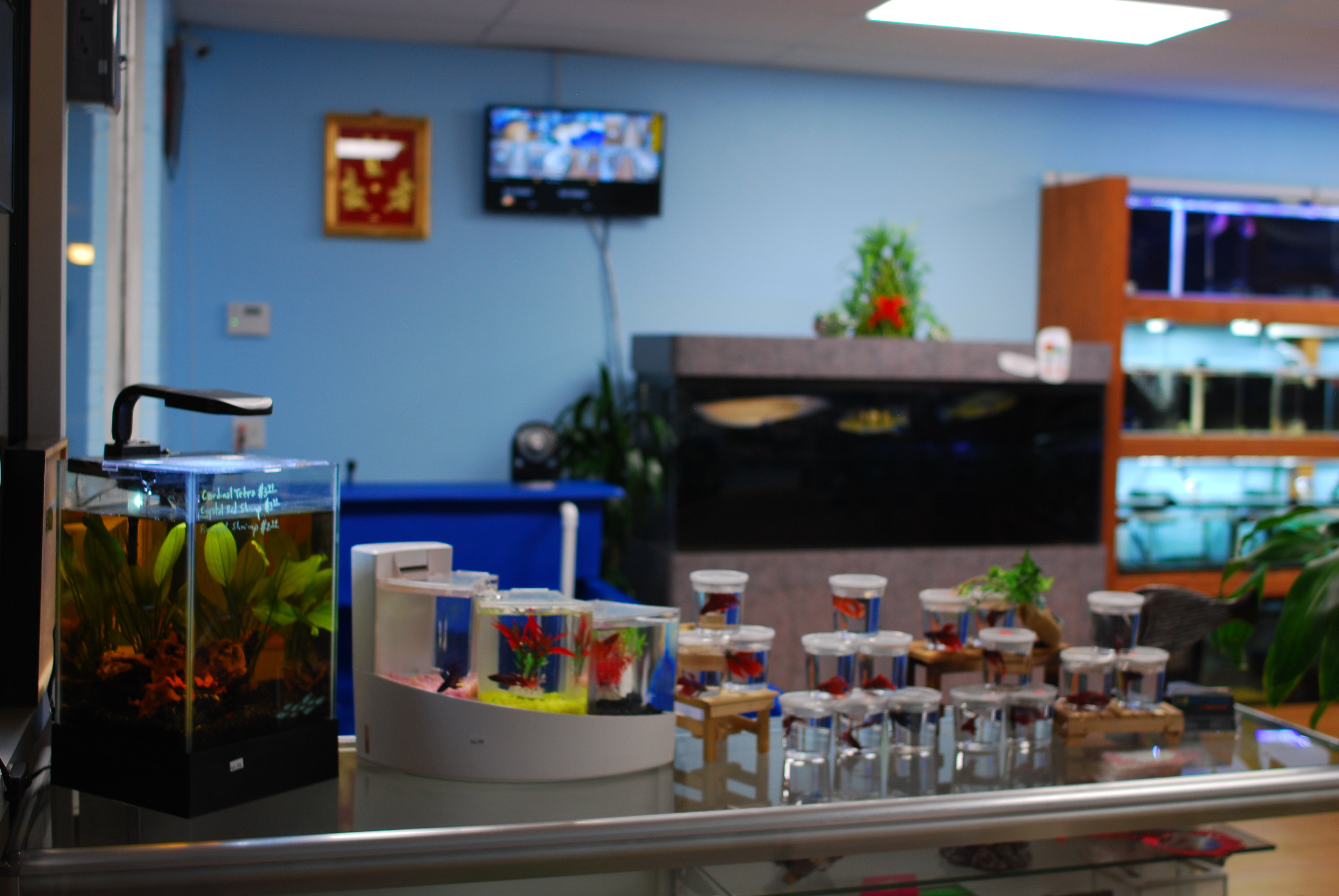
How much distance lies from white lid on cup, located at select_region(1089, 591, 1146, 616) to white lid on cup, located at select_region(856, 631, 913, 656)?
0.29 meters

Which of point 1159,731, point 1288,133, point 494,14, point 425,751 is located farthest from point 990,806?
point 1288,133

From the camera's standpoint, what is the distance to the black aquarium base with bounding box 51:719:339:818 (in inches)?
45.7

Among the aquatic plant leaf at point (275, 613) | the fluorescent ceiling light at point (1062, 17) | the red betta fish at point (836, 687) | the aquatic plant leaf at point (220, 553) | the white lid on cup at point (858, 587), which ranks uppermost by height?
the fluorescent ceiling light at point (1062, 17)

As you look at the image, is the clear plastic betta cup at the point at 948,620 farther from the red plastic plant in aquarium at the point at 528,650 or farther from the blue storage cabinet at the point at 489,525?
the blue storage cabinet at the point at 489,525

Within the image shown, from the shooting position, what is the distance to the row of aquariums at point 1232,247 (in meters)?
5.16

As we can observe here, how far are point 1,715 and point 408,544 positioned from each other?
0.46 meters

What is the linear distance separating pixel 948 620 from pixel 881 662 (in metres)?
0.17

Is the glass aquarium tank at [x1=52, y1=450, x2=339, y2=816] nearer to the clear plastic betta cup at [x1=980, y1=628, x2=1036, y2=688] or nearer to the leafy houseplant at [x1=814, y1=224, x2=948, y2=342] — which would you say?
the clear plastic betta cup at [x1=980, y1=628, x2=1036, y2=688]

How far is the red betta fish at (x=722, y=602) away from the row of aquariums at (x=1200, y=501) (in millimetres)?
3818

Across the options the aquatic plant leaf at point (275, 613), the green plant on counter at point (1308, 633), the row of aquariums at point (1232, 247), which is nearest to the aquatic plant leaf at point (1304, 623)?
the green plant on counter at point (1308, 633)

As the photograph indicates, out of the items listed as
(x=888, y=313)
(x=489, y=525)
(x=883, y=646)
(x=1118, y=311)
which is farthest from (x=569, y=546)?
(x=1118, y=311)

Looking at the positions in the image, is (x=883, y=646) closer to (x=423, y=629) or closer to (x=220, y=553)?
(x=423, y=629)

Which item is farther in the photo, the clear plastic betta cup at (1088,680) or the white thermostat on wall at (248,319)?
the white thermostat on wall at (248,319)

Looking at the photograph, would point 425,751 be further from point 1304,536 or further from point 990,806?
point 1304,536
